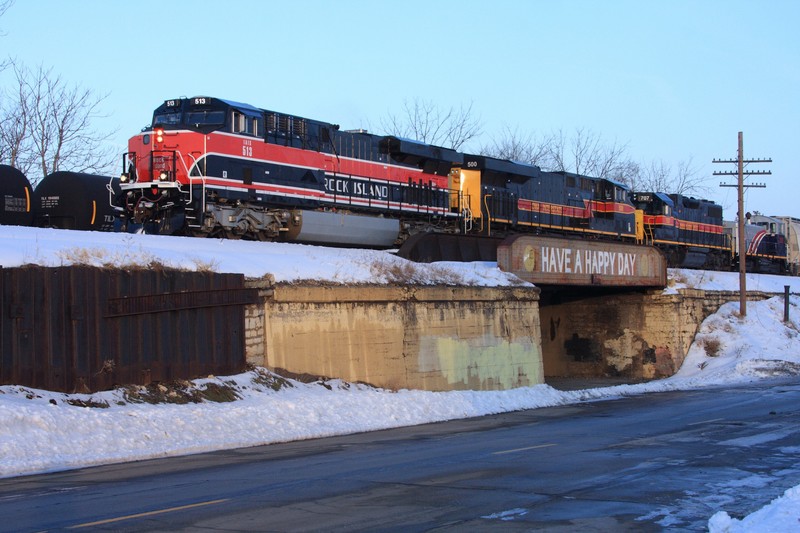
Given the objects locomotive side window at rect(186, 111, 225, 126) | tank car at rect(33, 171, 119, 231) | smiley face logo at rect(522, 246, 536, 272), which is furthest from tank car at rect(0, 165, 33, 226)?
smiley face logo at rect(522, 246, 536, 272)

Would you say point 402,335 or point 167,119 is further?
point 167,119

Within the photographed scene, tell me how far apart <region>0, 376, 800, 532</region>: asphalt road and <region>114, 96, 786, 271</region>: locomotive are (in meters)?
9.02

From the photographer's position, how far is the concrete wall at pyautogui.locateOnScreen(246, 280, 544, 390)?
17.8 meters

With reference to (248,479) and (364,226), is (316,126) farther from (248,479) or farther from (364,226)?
(248,479)

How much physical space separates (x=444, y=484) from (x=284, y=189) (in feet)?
48.6

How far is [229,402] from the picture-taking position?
50.8 feet

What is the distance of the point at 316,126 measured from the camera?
25.4 meters

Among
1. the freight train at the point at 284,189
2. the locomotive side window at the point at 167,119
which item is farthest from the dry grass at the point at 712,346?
the locomotive side window at the point at 167,119

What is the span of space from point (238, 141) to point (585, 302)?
15.5m

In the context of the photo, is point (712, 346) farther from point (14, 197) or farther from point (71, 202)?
point (14, 197)

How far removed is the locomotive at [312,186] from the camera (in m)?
22.0

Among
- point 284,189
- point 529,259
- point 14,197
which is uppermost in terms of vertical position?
point 284,189

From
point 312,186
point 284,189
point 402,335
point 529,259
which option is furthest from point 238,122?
point 529,259

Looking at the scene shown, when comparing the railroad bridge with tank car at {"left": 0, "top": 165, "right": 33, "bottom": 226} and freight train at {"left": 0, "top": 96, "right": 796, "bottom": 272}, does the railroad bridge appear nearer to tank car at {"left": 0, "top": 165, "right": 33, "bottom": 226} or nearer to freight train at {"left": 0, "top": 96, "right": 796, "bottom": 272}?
freight train at {"left": 0, "top": 96, "right": 796, "bottom": 272}
